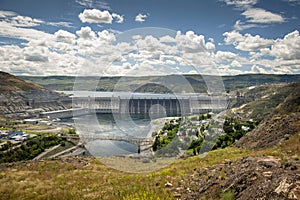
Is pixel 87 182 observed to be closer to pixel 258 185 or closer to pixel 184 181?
pixel 184 181

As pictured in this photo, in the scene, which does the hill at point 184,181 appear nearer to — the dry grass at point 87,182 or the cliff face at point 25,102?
the dry grass at point 87,182

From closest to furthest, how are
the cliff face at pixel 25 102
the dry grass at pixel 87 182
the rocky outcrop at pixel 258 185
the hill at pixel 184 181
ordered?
the rocky outcrop at pixel 258 185
the hill at pixel 184 181
the dry grass at pixel 87 182
the cliff face at pixel 25 102

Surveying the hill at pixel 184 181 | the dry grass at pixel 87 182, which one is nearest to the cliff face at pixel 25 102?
the dry grass at pixel 87 182

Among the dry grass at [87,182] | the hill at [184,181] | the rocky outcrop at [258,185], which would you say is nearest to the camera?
the rocky outcrop at [258,185]

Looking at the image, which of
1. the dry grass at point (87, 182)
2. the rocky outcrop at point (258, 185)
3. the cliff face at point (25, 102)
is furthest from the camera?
the cliff face at point (25, 102)

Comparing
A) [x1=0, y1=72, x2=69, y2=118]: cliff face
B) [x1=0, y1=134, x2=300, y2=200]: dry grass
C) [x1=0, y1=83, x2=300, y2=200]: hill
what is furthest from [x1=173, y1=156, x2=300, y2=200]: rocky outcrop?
[x1=0, y1=72, x2=69, y2=118]: cliff face

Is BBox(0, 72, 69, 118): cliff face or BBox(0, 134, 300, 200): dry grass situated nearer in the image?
BBox(0, 134, 300, 200): dry grass

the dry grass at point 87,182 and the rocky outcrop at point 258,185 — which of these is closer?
the rocky outcrop at point 258,185

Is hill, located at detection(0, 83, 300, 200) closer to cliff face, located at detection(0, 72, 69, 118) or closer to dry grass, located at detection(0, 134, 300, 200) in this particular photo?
dry grass, located at detection(0, 134, 300, 200)

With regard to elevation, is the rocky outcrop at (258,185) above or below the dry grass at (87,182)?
above

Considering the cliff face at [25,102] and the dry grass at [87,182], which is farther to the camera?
the cliff face at [25,102]

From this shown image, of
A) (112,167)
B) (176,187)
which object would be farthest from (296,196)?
(112,167)

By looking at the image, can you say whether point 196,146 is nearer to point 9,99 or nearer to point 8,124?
point 8,124
